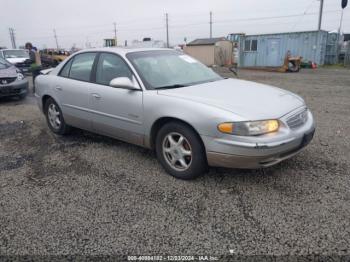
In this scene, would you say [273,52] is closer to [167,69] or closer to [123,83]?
[167,69]

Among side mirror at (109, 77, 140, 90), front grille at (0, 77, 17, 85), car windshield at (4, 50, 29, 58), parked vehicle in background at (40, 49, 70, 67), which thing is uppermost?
side mirror at (109, 77, 140, 90)

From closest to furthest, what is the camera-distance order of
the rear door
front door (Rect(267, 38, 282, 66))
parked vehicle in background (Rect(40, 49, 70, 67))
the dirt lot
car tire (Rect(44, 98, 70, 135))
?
the dirt lot
the rear door
car tire (Rect(44, 98, 70, 135))
front door (Rect(267, 38, 282, 66))
parked vehicle in background (Rect(40, 49, 70, 67))

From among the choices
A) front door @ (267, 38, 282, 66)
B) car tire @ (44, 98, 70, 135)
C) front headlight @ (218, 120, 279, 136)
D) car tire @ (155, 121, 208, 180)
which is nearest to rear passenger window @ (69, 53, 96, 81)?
car tire @ (44, 98, 70, 135)

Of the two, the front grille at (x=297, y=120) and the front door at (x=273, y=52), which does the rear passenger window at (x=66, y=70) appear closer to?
the front grille at (x=297, y=120)

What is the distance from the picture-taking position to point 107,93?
406cm

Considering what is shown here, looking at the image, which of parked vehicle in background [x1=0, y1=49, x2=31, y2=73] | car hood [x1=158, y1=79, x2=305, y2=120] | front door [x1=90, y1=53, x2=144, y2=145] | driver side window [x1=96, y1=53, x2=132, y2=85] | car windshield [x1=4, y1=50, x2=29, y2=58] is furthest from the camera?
car windshield [x1=4, y1=50, x2=29, y2=58]

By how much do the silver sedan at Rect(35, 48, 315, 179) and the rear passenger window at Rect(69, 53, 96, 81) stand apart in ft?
0.05

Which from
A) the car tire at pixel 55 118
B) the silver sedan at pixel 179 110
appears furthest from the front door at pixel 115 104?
the car tire at pixel 55 118

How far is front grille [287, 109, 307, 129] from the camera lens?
127 inches

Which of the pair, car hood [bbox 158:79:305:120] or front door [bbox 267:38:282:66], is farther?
front door [bbox 267:38:282:66]

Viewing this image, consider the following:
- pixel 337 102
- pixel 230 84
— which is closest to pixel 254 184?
pixel 230 84

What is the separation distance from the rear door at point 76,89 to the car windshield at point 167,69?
0.87 metres

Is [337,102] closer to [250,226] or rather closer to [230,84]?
[230,84]

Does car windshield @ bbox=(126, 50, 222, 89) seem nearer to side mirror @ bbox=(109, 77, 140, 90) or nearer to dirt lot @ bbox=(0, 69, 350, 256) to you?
side mirror @ bbox=(109, 77, 140, 90)
